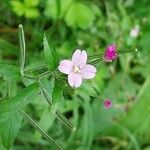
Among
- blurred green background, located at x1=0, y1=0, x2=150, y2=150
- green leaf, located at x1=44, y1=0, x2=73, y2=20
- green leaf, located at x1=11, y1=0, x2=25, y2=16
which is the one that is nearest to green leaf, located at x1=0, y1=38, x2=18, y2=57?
blurred green background, located at x1=0, y1=0, x2=150, y2=150

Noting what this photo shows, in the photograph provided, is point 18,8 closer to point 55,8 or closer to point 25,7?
point 25,7

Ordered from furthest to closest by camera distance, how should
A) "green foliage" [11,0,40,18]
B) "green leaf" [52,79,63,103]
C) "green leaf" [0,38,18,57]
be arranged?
"green foliage" [11,0,40,18], "green leaf" [0,38,18,57], "green leaf" [52,79,63,103]

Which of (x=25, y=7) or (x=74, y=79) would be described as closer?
(x=74, y=79)

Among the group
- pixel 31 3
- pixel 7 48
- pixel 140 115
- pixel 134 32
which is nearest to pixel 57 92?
pixel 7 48

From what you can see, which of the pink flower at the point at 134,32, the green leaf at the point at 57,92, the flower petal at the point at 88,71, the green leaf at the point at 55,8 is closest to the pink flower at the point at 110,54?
the flower petal at the point at 88,71

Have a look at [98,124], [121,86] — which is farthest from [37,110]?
[121,86]

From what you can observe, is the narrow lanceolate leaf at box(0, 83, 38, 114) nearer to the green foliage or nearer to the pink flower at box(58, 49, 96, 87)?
the pink flower at box(58, 49, 96, 87)

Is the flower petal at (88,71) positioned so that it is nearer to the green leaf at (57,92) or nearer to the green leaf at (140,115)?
the green leaf at (57,92)
